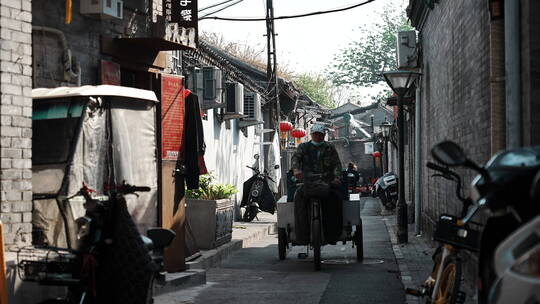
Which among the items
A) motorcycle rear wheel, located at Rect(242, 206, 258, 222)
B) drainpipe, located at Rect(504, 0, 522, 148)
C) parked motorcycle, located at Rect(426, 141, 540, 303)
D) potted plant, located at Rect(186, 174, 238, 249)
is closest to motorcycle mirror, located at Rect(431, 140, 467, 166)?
parked motorcycle, located at Rect(426, 141, 540, 303)

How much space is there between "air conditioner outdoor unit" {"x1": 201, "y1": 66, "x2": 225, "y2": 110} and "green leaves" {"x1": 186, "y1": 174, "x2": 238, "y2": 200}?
4.01 metres

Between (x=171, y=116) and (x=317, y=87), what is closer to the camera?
(x=171, y=116)

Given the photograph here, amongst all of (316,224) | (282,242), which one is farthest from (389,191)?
(316,224)

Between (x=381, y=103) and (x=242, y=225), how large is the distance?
53987 mm

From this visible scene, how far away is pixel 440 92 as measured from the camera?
14.9 meters

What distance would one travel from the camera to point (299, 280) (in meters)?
11.2

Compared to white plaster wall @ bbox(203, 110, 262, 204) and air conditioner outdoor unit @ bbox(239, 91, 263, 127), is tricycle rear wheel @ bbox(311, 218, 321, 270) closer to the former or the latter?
white plaster wall @ bbox(203, 110, 262, 204)

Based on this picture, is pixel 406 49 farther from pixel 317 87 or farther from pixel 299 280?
pixel 317 87

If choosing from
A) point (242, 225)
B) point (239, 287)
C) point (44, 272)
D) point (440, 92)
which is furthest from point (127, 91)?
point (242, 225)

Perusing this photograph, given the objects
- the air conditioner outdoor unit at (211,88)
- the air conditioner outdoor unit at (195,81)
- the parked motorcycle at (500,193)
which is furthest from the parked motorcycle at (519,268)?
the air conditioner outdoor unit at (195,81)

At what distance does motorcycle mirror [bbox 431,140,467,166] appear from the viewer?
4703 millimetres

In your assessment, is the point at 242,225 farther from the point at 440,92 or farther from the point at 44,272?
the point at 44,272

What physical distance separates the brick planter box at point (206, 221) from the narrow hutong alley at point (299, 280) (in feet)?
1.36

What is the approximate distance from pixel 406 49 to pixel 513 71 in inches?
491
